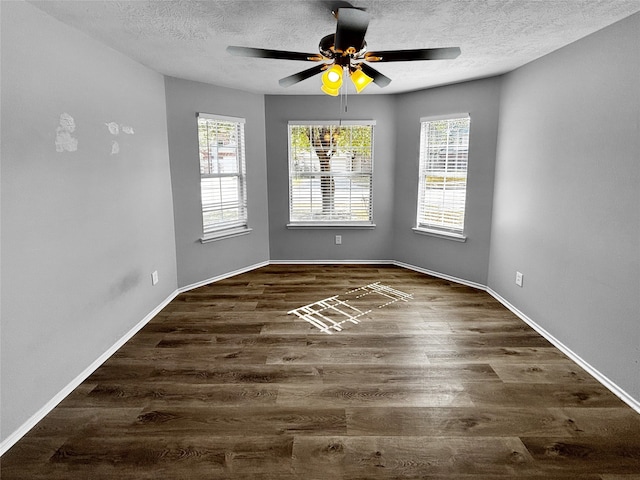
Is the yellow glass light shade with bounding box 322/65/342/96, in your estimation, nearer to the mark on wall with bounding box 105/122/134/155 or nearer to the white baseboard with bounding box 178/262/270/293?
the mark on wall with bounding box 105/122/134/155

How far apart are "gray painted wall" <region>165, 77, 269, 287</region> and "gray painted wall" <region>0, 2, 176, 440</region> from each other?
541mm

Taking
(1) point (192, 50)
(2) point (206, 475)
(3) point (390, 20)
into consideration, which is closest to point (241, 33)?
(1) point (192, 50)

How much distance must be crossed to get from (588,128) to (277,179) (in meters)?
3.69

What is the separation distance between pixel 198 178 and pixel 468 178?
10.5ft

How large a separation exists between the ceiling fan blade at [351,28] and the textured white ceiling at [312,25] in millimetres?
237

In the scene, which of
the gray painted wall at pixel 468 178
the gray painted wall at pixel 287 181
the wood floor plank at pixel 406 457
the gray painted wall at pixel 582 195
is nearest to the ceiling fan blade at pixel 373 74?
the gray painted wall at pixel 582 195

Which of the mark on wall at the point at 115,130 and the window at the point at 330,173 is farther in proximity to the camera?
the window at the point at 330,173

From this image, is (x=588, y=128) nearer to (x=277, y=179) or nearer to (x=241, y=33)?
(x=241, y=33)

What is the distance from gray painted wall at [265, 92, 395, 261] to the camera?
5270 millimetres

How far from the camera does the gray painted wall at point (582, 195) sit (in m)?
2.43

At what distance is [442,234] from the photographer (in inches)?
194

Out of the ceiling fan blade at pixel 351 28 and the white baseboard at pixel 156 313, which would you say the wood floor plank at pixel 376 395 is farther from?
the ceiling fan blade at pixel 351 28

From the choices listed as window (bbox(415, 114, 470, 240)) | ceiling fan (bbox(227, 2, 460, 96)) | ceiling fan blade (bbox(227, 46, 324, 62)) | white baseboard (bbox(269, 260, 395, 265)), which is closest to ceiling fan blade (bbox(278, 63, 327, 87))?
ceiling fan (bbox(227, 2, 460, 96))

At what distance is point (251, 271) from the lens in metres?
5.36
